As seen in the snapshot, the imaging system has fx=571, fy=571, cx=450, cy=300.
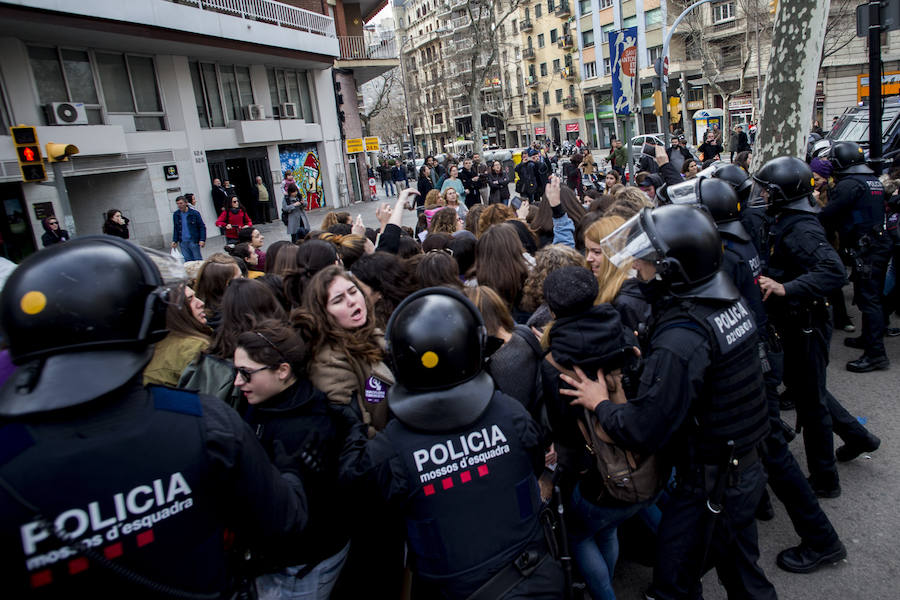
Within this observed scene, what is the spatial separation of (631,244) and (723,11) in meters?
47.3

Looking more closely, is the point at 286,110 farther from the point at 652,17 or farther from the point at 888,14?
the point at 652,17

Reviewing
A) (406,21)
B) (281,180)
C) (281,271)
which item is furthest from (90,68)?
(406,21)

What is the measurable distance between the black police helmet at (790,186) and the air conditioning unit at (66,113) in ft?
56.1

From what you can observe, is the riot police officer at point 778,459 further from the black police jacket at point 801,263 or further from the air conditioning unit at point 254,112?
the air conditioning unit at point 254,112

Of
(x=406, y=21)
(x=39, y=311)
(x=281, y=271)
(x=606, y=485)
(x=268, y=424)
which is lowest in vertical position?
(x=606, y=485)

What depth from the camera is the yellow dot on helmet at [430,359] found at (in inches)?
71.1

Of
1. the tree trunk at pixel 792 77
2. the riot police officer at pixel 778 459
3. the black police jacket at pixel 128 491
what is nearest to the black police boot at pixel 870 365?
the riot police officer at pixel 778 459

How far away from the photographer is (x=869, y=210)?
523 centimetres

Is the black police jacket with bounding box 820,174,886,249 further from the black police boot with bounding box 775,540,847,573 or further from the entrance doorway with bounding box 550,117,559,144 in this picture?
the entrance doorway with bounding box 550,117,559,144

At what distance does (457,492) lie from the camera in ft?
6.03

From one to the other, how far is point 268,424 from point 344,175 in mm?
25094

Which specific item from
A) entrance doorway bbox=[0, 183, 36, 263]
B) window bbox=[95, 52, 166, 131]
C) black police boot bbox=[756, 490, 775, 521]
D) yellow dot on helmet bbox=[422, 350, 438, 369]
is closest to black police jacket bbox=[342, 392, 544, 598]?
yellow dot on helmet bbox=[422, 350, 438, 369]

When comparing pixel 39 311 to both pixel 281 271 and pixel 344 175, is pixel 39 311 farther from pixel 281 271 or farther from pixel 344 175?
pixel 344 175

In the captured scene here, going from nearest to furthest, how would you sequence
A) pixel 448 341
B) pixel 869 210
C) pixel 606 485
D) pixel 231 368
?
pixel 448 341
pixel 606 485
pixel 231 368
pixel 869 210
